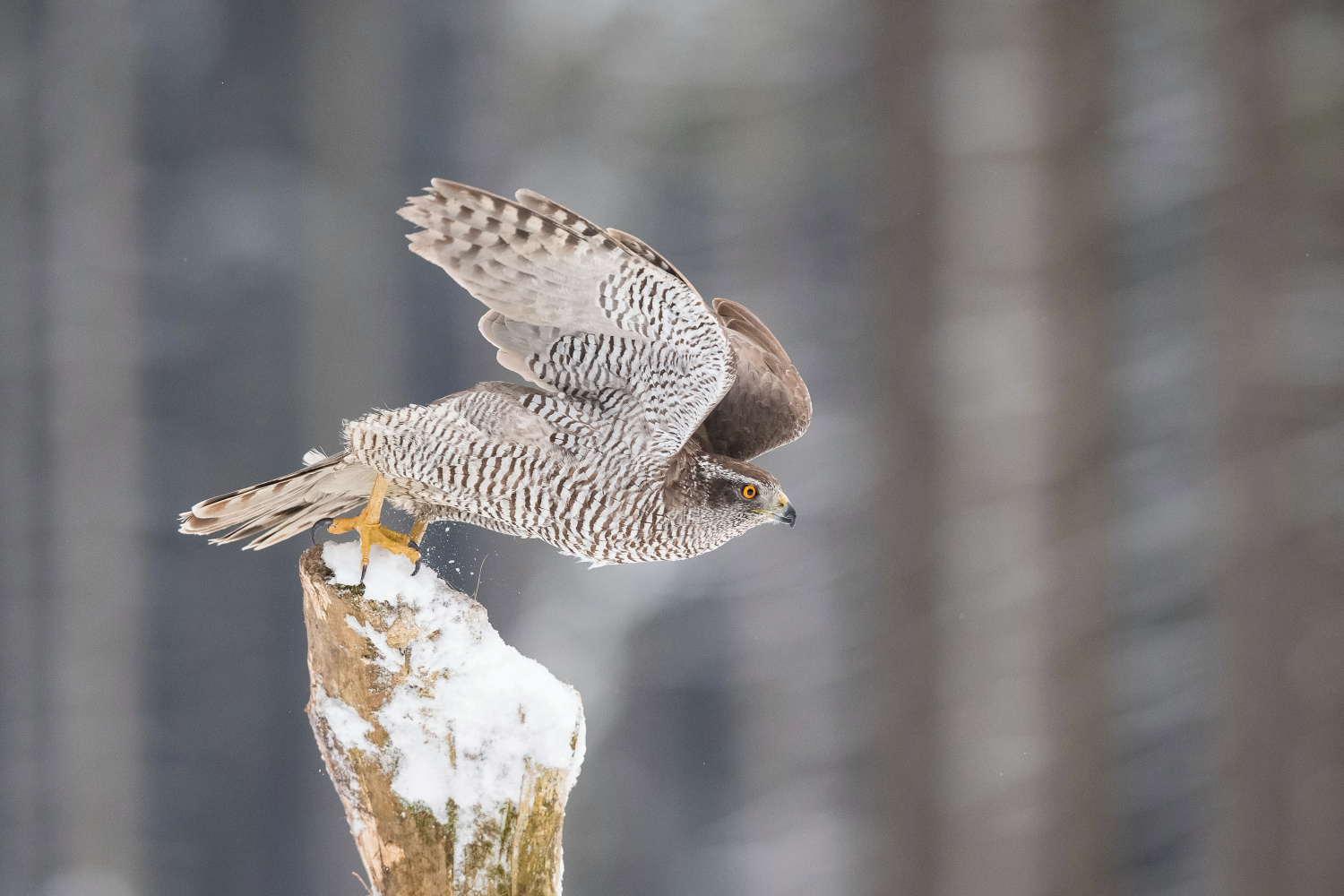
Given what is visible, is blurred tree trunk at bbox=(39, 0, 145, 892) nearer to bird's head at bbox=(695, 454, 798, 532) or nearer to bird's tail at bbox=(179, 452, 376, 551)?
bird's tail at bbox=(179, 452, 376, 551)

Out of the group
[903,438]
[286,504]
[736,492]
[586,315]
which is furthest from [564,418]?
[903,438]

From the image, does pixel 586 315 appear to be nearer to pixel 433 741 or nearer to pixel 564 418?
pixel 564 418

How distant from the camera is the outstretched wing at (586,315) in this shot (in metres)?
1.44

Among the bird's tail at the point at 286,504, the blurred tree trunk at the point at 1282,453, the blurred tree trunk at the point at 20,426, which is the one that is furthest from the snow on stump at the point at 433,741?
the blurred tree trunk at the point at 1282,453

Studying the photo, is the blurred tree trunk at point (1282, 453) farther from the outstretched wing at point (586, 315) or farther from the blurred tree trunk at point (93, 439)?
the blurred tree trunk at point (93, 439)

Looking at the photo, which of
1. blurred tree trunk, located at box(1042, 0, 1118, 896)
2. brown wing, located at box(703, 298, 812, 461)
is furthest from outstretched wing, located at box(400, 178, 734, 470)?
blurred tree trunk, located at box(1042, 0, 1118, 896)

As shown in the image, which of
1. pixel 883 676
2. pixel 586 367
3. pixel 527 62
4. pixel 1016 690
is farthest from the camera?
pixel 527 62

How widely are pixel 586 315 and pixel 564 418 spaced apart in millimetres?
183

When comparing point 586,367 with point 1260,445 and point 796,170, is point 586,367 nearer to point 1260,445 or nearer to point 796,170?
point 796,170

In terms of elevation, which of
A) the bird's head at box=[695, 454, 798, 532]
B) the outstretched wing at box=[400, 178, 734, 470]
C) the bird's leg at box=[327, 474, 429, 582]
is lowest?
the bird's leg at box=[327, 474, 429, 582]

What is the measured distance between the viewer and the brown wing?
1762 mm

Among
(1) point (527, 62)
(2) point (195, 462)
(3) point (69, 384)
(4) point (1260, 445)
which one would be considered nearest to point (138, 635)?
(2) point (195, 462)

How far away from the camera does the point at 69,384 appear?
2344 mm

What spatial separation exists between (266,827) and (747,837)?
1.29m
